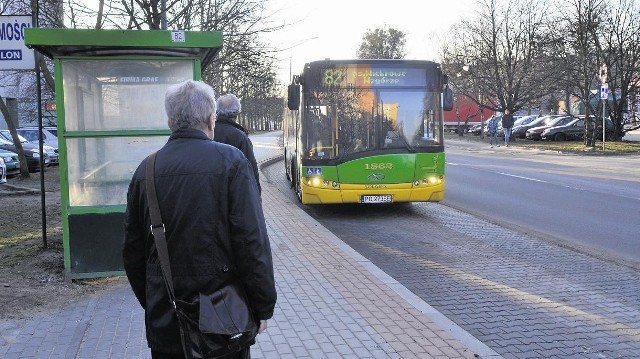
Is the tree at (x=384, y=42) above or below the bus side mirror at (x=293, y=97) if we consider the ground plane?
above

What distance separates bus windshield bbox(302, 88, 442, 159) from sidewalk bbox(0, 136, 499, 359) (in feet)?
16.2

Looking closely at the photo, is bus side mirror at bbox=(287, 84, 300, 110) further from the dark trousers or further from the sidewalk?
the dark trousers

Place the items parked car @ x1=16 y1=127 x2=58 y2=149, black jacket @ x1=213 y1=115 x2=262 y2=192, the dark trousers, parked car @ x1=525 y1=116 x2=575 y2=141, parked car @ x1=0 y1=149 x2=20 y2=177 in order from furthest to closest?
parked car @ x1=525 y1=116 x2=575 y2=141 → parked car @ x1=16 y1=127 x2=58 y2=149 → parked car @ x1=0 y1=149 x2=20 y2=177 → black jacket @ x1=213 y1=115 x2=262 y2=192 → the dark trousers

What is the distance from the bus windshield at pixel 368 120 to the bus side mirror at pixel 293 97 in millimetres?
189

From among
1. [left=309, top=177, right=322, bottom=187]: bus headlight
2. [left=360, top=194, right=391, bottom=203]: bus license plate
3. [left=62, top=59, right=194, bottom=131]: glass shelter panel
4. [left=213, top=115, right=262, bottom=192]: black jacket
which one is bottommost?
[left=360, top=194, right=391, bottom=203]: bus license plate

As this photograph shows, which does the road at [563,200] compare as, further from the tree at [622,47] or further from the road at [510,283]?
the tree at [622,47]

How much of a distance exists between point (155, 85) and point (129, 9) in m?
5.24

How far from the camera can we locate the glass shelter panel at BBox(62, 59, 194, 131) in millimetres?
6441

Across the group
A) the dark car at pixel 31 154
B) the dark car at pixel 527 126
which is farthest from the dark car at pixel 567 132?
the dark car at pixel 31 154

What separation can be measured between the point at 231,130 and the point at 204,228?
335 centimetres

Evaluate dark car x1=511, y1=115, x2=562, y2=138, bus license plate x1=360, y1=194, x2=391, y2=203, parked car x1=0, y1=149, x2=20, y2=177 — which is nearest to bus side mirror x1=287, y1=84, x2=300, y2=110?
bus license plate x1=360, y1=194, x2=391, y2=203

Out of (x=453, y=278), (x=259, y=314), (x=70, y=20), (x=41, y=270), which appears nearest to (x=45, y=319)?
(x=41, y=270)

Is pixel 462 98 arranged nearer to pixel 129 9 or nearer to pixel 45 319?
pixel 129 9

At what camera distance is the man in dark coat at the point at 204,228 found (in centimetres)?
255
